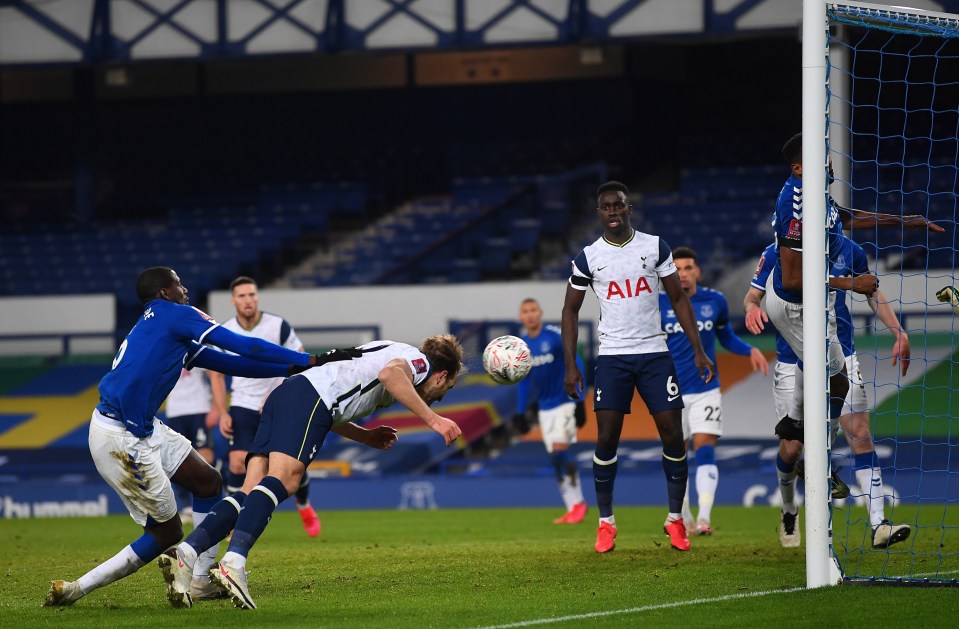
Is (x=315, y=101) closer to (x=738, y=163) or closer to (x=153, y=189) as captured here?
(x=153, y=189)

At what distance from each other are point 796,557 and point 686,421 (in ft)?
10.2

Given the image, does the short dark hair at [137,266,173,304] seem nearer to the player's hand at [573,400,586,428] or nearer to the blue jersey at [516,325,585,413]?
the player's hand at [573,400,586,428]

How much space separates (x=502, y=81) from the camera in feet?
103

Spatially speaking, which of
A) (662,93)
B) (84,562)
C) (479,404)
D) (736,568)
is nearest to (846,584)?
(736,568)

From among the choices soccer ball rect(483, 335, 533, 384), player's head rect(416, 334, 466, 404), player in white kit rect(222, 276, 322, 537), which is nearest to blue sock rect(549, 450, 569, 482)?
player in white kit rect(222, 276, 322, 537)

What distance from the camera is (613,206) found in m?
9.80

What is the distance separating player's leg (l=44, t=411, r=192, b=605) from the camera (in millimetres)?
7730

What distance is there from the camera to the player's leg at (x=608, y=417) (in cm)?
995

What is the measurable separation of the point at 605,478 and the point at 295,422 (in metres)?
3.18

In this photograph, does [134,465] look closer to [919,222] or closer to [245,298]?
[919,222]

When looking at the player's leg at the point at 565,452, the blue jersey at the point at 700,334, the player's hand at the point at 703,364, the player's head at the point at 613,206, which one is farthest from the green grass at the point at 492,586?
the player's head at the point at 613,206

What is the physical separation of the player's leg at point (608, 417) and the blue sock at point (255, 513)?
3033mm

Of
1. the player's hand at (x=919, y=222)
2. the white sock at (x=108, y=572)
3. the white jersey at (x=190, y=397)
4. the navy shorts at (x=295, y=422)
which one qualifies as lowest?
the white jersey at (x=190, y=397)

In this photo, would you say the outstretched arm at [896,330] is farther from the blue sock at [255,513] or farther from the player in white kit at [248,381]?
the player in white kit at [248,381]
